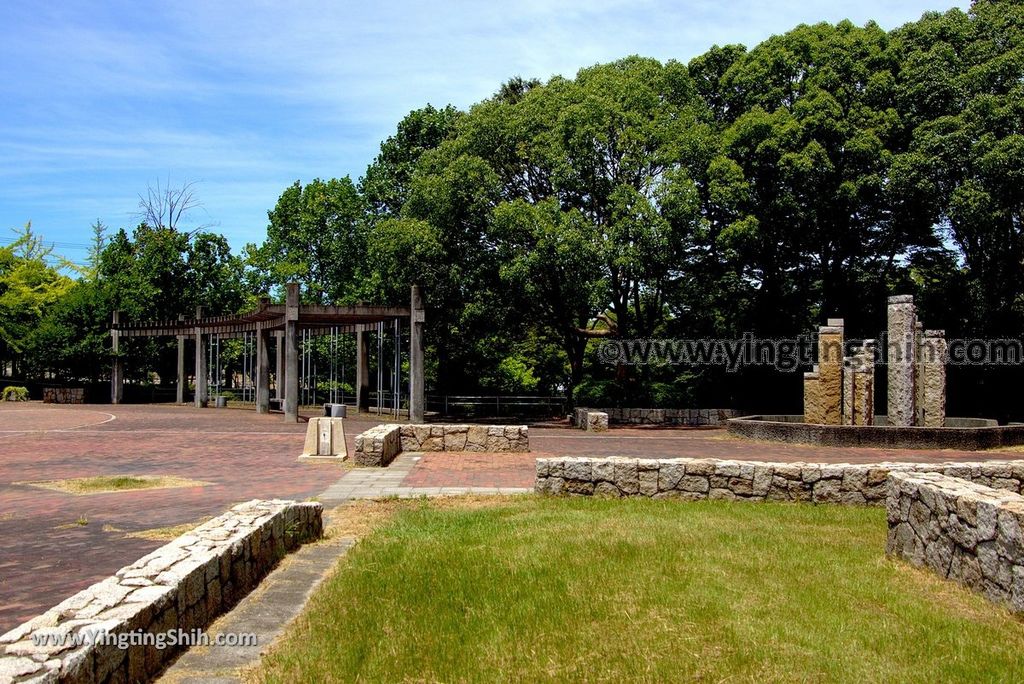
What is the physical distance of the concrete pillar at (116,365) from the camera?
1432 inches

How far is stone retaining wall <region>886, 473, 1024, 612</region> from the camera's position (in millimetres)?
5871

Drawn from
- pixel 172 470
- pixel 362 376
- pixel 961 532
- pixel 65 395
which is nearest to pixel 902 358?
pixel 961 532

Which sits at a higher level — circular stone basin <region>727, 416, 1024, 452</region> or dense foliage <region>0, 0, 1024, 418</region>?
dense foliage <region>0, 0, 1024, 418</region>

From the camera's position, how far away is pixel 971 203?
2320 cm

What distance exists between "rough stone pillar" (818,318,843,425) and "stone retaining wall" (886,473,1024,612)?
14022 mm

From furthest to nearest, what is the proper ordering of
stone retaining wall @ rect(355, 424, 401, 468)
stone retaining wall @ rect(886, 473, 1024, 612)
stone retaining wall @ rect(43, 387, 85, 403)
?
stone retaining wall @ rect(43, 387, 85, 403)
stone retaining wall @ rect(355, 424, 401, 468)
stone retaining wall @ rect(886, 473, 1024, 612)

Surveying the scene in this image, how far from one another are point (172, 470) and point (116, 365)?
26439mm

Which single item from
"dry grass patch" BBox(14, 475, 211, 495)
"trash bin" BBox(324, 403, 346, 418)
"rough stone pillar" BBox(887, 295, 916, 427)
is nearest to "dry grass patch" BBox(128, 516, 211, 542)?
"dry grass patch" BBox(14, 475, 211, 495)

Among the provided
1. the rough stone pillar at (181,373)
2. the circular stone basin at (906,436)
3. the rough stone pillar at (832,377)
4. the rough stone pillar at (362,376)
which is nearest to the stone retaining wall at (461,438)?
the circular stone basin at (906,436)

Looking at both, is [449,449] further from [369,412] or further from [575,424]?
[369,412]

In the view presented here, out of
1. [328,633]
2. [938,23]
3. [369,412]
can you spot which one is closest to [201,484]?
[328,633]

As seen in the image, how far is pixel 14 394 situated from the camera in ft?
124

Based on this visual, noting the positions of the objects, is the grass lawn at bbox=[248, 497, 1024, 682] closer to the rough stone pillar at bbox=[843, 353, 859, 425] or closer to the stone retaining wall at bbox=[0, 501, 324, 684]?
the stone retaining wall at bbox=[0, 501, 324, 684]

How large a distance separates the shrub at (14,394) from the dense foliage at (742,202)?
59.9 feet
